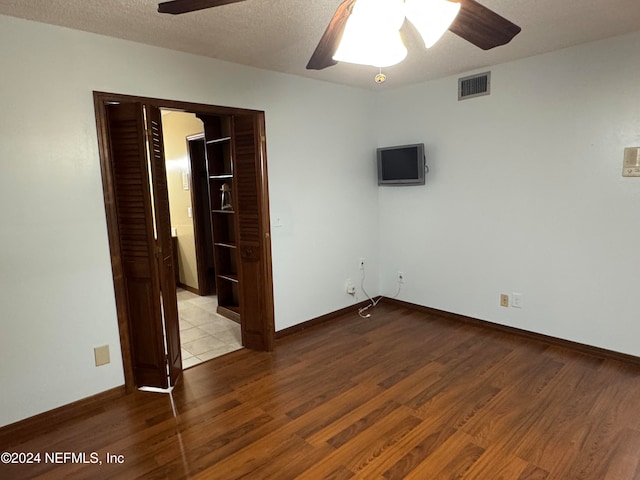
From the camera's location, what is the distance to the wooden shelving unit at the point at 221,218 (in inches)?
163

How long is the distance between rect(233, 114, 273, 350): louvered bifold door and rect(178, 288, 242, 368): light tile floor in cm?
24

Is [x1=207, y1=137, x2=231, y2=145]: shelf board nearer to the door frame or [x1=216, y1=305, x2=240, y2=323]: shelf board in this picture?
the door frame

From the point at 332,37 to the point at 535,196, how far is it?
7.73ft

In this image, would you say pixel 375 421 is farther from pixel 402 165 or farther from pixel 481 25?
pixel 402 165

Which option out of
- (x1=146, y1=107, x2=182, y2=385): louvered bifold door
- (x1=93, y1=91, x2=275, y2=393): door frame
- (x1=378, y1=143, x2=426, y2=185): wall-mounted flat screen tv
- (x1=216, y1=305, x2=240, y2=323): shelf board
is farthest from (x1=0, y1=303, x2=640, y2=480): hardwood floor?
(x1=378, y1=143, x2=426, y2=185): wall-mounted flat screen tv

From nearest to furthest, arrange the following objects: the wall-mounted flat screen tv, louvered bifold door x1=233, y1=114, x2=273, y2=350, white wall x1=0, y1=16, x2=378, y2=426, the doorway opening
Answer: white wall x1=0, y1=16, x2=378, y2=426
louvered bifold door x1=233, y1=114, x2=273, y2=350
the wall-mounted flat screen tv
the doorway opening

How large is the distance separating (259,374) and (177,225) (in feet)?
10.2

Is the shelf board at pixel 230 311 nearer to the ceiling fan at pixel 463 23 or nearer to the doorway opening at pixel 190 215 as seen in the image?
the doorway opening at pixel 190 215

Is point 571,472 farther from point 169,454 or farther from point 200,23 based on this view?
point 200,23

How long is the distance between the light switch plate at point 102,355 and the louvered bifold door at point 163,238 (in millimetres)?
373

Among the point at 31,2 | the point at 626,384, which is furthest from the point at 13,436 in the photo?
the point at 626,384

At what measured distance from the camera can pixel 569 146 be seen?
3.01 metres

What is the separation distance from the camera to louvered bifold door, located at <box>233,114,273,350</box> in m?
3.16

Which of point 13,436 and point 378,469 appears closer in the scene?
point 378,469
